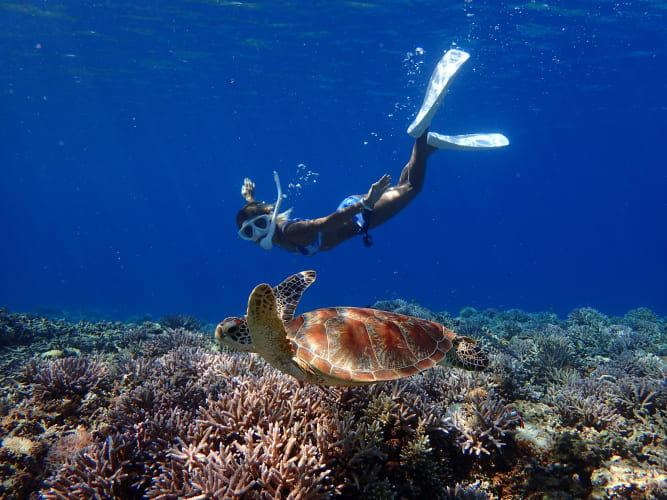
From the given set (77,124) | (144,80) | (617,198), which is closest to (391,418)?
(144,80)

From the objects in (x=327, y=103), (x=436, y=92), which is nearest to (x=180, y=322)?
(x=436, y=92)

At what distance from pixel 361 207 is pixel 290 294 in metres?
4.39

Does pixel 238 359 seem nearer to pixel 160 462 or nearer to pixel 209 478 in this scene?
pixel 160 462

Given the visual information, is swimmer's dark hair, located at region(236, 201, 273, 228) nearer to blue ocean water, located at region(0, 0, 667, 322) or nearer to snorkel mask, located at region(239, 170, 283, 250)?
snorkel mask, located at region(239, 170, 283, 250)

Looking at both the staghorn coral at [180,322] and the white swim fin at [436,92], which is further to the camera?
the staghorn coral at [180,322]

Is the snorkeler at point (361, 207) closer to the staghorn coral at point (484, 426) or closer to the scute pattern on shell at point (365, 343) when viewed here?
the scute pattern on shell at point (365, 343)

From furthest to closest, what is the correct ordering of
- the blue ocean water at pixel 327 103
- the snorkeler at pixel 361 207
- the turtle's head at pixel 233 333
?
the blue ocean water at pixel 327 103, the snorkeler at pixel 361 207, the turtle's head at pixel 233 333

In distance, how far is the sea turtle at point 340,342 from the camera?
240 centimetres

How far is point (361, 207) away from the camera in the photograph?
24.6ft

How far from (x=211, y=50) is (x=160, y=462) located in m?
25.9

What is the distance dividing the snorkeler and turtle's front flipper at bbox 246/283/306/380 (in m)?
4.92

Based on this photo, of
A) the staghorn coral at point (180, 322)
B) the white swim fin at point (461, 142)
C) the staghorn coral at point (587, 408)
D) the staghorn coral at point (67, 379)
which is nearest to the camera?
the staghorn coral at point (587, 408)

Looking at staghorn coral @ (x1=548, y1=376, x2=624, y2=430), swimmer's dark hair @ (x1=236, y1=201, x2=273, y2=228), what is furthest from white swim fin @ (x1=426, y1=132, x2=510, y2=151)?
staghorn coral @ (x1=548, y1=376, x2=624, y2=430)

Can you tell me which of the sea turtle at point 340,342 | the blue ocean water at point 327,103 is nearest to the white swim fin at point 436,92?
the sea turtle at point 340,342
